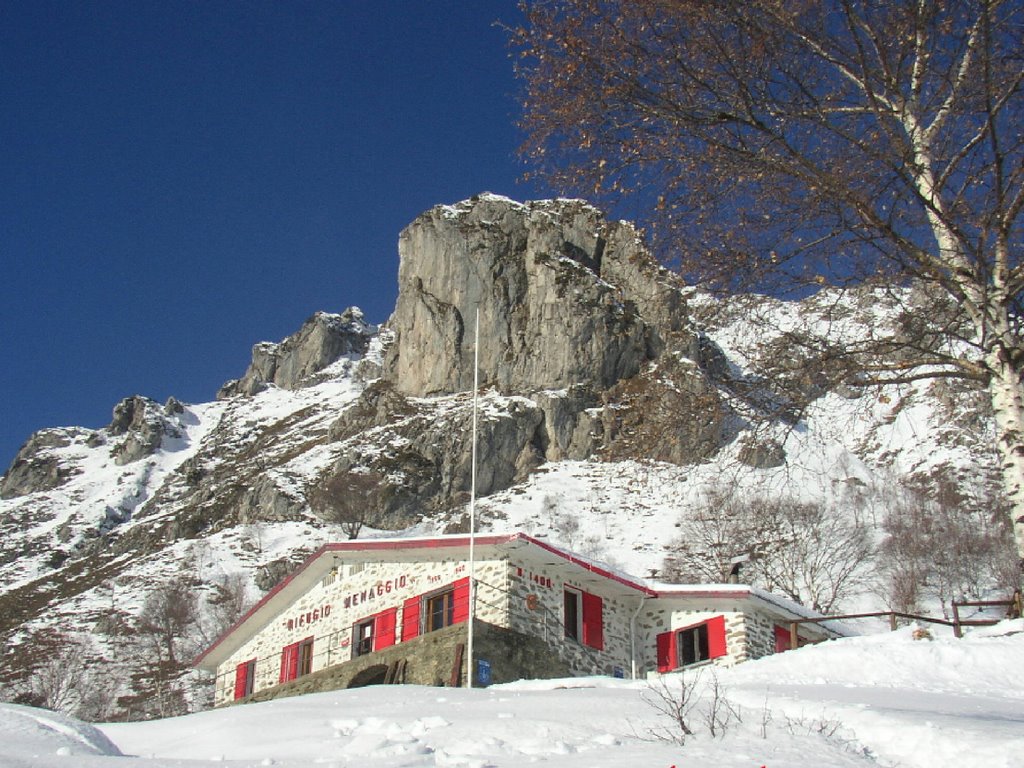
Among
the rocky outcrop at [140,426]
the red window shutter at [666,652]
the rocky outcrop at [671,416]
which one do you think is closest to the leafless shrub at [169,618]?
the red window shutter at [666,652]

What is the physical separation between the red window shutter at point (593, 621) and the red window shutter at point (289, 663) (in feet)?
Result: 27.7

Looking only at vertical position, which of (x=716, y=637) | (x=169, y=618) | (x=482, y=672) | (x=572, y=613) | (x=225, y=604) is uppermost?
(x=225, y=604)

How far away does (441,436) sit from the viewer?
10988 centimetres

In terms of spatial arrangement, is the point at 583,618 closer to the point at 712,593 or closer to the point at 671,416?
the point at 712,593

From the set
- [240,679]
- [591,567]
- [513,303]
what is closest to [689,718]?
[591,567]

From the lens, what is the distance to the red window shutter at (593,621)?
24047 mm

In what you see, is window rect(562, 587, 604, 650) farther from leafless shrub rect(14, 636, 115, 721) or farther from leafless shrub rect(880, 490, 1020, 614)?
leafless shrub rect(880, 490, 1020, 614)

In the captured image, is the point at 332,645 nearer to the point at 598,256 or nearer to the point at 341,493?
the point at 341,493

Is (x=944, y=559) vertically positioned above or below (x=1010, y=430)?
above

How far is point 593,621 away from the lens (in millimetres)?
24406

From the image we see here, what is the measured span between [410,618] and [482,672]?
381 cm

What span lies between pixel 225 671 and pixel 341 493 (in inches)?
2292

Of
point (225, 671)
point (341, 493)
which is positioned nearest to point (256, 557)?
point (341, 493)

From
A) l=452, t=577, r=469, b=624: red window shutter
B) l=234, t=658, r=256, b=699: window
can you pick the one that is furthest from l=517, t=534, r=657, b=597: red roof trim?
l=234, t=658, r=256, b=699: window
